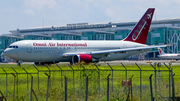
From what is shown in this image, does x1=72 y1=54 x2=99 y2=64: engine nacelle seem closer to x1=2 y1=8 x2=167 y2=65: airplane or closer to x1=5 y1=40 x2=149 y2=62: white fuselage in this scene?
x1=2 y1=8 x2=167 y2=65: airplane

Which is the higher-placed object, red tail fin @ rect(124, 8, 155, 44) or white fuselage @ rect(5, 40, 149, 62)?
red tail fin @ rect(124, 8, 155, 44)

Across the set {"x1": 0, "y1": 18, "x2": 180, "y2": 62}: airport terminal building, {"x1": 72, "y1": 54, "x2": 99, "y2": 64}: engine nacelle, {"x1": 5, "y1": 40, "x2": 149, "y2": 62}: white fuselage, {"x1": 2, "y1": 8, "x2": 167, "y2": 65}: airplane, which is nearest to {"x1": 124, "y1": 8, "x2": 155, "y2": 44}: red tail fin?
{"x1": 2, "y1": 8, "x2": 167, "y2": 65}: airplane

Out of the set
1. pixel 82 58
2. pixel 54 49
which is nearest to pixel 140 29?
pixel 82 58

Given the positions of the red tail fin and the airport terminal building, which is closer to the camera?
the red tail fin

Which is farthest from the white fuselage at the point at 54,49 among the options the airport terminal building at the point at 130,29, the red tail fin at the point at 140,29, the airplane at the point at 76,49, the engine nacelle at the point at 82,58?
the airport terminal building at the point at 130,29

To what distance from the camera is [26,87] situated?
939 inches

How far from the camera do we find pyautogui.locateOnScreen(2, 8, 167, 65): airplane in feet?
148

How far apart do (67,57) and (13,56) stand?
749cm

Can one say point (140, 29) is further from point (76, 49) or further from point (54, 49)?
point (54, 49)

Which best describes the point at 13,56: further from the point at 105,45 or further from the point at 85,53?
the point at 105,45

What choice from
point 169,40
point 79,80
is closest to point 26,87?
point 79,80

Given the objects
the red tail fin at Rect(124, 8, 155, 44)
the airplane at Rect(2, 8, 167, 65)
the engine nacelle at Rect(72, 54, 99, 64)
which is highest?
the red tail fin at Rect(124, 8, 155, 44)

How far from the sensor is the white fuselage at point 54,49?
4491 cm

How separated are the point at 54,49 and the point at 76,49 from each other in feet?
12.1
